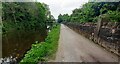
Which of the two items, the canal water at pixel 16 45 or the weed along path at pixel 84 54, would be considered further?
the canal water at pixel 16 45

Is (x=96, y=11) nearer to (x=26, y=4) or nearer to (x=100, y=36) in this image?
(x=100, y=36)

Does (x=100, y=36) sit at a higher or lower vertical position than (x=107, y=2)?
lower

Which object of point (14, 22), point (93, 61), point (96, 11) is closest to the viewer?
point (93, 61)

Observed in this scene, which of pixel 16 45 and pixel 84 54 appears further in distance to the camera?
pixel 16 45

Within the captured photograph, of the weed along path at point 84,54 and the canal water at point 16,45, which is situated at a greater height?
the weed along path at point 84,54

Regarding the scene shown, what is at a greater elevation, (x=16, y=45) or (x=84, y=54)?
(x=84, y=54)

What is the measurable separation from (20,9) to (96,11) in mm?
26409

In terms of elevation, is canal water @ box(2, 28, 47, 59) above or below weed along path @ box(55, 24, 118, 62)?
below

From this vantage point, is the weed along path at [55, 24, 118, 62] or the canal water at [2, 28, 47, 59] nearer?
the weed along path at [55, 24, 118, 62]

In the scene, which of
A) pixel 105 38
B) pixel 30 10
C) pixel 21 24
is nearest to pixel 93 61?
pixel 105 38

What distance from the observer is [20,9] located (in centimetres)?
5056

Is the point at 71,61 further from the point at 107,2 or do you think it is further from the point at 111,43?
the point at 107,2

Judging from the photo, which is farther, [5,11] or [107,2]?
[5,11]

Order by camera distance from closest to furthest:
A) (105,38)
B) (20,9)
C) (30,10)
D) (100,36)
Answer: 1. (105,38)
2. (100,36)
3. (20,9)
4. (30,10)
